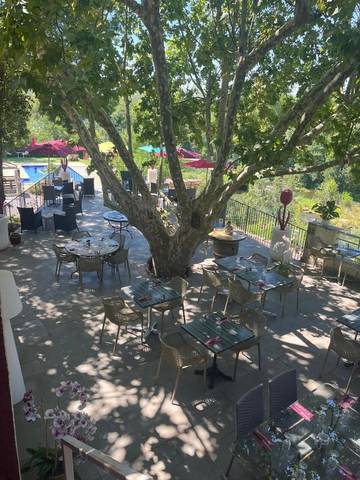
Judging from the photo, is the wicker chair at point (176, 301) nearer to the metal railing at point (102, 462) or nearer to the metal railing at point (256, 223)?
the metal railing at point (102, 462)

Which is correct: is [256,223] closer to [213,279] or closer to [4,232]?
[213,279]

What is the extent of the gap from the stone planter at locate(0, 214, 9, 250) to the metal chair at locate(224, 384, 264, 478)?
8.49 m

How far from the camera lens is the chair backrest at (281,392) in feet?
13.2

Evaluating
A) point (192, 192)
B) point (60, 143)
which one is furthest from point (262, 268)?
point (60, 143)

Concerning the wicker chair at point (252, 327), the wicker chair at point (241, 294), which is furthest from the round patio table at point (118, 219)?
the wicker chair at point (252, 327)

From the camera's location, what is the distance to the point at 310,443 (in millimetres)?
3373

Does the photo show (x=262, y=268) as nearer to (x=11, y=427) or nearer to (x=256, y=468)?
(x=256, y=468)

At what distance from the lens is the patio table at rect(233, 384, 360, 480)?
123 inches

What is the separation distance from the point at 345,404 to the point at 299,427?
636mm

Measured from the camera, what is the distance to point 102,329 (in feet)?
19.7

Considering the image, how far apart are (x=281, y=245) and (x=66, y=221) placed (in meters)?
6.42

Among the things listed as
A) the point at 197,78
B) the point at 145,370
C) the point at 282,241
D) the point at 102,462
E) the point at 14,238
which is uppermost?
the point at 197,78

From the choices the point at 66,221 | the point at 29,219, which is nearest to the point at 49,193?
the point at 29,219

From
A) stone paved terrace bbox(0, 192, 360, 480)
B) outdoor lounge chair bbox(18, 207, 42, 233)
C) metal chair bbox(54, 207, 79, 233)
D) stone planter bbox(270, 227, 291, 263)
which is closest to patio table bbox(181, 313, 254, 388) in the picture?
stone paved terrace bbox(0, 192, 360, 480)
